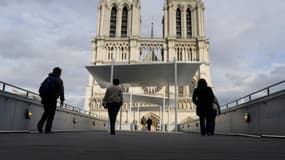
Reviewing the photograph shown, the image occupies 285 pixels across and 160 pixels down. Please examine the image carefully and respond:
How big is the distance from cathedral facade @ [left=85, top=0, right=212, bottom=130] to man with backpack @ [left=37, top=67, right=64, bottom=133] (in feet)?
141

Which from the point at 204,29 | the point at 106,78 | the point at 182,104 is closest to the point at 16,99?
the point at 106,78

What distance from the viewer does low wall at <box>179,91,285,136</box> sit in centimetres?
605

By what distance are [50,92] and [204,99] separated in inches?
158

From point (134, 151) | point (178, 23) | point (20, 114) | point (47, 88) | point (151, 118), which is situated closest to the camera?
point (134, 151)

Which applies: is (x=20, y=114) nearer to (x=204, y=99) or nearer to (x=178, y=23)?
(x=204, y=99)

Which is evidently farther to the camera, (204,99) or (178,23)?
(178,23)

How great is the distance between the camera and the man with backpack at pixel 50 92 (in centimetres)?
650

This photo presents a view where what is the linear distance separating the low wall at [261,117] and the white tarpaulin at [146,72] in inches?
214

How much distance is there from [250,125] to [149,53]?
4826cm

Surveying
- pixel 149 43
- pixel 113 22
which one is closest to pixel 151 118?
pixel 149 43

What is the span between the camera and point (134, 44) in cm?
5256

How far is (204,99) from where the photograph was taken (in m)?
7.20

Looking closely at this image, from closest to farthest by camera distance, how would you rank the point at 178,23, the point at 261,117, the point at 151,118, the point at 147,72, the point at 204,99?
the point at 261,117 < the point at 204,99 < the point at 147,72 < the point at 151,118 < the point at 178,23

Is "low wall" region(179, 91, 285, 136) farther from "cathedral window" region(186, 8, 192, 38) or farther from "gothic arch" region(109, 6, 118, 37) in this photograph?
"cathedral window" region(186, 8, 192, 38)
